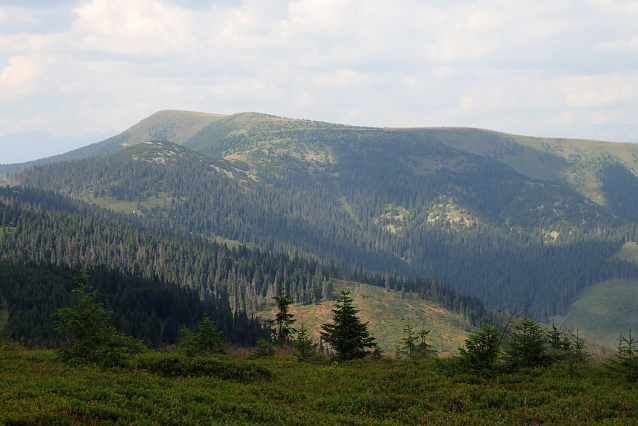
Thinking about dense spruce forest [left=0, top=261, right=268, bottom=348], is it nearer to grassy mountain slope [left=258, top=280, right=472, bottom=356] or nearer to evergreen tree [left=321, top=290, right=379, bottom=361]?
grassy mountain slope [left=258, top=280, right=472, bottom=356]

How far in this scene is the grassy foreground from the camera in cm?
2286

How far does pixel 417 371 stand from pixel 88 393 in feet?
79.6

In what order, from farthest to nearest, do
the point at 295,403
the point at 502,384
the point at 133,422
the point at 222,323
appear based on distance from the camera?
1. the point at 222,323
2. the point at 502,384
3. the point at 295,403
4. the point at 133,422

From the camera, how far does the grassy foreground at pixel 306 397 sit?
22859 millimetres

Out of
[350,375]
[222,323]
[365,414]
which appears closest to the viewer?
[365,414]

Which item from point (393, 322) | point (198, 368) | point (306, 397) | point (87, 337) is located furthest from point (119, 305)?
point (306, 397)

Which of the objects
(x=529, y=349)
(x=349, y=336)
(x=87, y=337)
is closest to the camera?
(x=87, y=337)

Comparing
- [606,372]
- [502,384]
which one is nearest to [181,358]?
[502,384]

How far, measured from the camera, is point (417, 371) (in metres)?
36.5

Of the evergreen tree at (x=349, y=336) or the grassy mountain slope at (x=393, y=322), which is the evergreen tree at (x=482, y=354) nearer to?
the evergreen tree at (x=349, y=336)

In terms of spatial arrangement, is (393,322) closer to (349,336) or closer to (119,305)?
(119,305)

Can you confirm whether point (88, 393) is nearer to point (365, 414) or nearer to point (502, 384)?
point (365, 414)

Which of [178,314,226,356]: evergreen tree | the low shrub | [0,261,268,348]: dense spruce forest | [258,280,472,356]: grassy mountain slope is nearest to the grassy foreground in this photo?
the low shrub

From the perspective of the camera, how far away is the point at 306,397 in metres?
30.5
